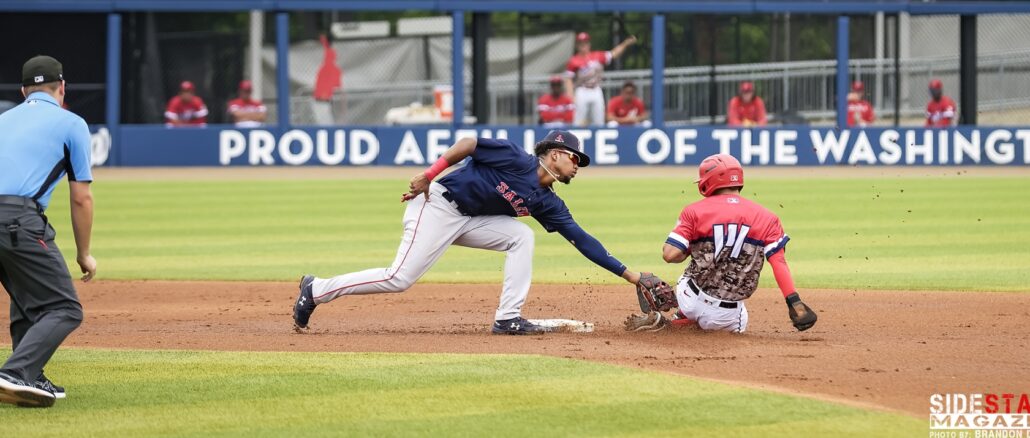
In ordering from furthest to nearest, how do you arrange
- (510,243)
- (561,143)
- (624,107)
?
(624,107), (510,243), (561,143)

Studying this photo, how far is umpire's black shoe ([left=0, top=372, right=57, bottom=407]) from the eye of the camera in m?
5.88

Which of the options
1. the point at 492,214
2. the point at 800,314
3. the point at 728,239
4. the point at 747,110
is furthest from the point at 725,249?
the point at 747,110

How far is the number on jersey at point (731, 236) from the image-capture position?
302 inches

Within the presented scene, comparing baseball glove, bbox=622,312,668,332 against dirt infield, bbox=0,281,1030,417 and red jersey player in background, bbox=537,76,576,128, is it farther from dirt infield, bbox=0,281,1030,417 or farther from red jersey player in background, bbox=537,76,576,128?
red jersey player in background, bbox=537,76,576,128

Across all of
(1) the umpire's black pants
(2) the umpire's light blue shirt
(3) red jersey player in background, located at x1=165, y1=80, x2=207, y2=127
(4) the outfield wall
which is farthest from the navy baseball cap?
(3) red jersey player in background, located at x1=165, y1=80, x2=207, y2=127

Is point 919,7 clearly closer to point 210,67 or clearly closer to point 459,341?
point 210,67

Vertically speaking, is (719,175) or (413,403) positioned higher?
(719,175)

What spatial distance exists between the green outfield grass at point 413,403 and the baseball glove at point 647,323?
133 cm

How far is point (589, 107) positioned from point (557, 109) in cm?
84

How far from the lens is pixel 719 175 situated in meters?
7.75

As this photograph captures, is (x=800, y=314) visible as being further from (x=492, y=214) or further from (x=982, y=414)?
(x=492, y=214)

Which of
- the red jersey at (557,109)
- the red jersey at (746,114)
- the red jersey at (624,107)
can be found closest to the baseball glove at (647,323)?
the red jersey at (624,107)

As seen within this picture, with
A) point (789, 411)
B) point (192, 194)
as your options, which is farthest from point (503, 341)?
point (192, 194)

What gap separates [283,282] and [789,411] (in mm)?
6901
